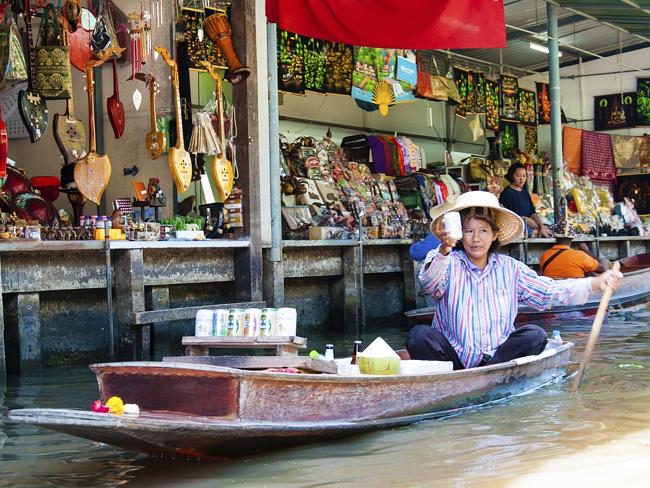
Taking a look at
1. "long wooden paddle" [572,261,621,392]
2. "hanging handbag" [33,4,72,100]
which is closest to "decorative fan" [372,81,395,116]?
"hanging handbag" [33,4,72,100]

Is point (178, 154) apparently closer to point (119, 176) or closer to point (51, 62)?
point (119, 176)

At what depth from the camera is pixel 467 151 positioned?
1878cm

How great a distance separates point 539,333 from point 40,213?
463 centimetres

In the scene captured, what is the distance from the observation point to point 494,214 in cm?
562

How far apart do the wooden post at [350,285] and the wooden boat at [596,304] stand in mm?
650

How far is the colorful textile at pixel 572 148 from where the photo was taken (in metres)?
19.2

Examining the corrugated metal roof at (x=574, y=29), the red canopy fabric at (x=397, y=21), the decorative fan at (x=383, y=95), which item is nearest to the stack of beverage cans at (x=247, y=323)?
the red canopy fabric at (x=397, y=21)

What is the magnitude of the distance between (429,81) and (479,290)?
9.52 meters

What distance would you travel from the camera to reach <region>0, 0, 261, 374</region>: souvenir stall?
773cm

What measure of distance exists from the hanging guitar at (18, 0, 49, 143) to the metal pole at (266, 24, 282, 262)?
7.53 ft

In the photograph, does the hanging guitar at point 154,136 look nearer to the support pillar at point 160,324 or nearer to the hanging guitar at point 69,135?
the hanging guitar at point 69,135

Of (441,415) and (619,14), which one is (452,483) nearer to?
(441,415)

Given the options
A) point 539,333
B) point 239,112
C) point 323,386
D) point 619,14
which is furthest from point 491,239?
point 619,14

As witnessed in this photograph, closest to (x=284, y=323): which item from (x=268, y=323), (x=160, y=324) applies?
(x=268, y=323)
